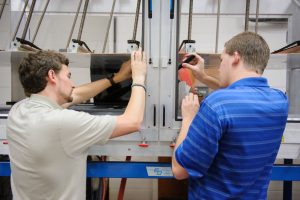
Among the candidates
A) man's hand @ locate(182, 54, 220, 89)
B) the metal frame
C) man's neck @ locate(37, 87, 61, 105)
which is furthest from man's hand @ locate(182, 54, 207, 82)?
man's neck @ locate(37, 87, 61, 105)

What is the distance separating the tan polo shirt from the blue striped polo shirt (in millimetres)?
323

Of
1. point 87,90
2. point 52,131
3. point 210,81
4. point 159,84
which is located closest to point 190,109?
point 159,84

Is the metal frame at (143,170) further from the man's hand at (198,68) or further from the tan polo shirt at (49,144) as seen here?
the man's hand at (198,68)

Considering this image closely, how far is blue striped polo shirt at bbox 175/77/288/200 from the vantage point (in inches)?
30.3

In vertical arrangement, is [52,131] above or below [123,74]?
below

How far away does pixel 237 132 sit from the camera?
78cm

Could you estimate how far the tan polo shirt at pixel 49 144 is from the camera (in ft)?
2.96

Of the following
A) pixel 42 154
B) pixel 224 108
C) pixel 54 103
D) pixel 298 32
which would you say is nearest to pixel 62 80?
pixel 54 103

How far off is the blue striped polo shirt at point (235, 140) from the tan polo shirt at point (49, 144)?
12.7 inches

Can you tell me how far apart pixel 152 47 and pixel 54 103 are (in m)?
0.43

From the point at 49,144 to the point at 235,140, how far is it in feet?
1.96

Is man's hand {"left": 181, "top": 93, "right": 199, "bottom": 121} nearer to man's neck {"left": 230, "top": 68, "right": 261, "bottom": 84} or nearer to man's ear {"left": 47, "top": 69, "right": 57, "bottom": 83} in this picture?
man's neck {"left": 230, "top": 68, "right": 261, "bottom": 84}

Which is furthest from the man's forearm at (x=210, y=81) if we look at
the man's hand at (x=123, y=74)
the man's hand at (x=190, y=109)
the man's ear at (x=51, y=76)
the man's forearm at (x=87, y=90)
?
the man's ear at (x=51, y=76)

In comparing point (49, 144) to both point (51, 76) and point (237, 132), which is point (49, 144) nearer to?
point (51, 76)
